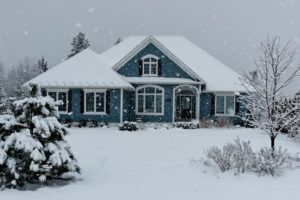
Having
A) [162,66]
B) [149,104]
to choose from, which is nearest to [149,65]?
[162,66]

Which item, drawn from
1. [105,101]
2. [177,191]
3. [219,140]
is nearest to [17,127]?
[177,191]

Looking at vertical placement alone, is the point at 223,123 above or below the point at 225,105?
below

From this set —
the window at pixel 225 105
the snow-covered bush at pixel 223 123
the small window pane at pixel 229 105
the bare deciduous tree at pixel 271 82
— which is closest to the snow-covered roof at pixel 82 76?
the snow-covered bush at pixel 223 123

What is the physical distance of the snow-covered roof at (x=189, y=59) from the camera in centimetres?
3556

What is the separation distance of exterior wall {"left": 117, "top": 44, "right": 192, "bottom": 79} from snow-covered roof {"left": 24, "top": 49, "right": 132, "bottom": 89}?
1.38 m

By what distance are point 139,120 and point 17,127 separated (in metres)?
20.5

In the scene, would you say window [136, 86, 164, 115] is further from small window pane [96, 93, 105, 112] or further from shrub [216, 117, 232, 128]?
shrub [216, 117, 232, 128]

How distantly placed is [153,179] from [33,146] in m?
3.89

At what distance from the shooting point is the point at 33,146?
14.6m

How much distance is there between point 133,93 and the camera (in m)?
36.1

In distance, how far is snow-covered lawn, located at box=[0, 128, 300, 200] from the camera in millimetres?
13164

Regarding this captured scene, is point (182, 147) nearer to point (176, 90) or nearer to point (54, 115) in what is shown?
point (54, 115)

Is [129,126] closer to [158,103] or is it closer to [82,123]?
[82,123]

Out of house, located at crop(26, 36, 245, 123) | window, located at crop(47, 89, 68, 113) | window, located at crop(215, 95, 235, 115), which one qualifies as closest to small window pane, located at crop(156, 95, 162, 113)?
house, located at crop(26, 36, 245, 123)
